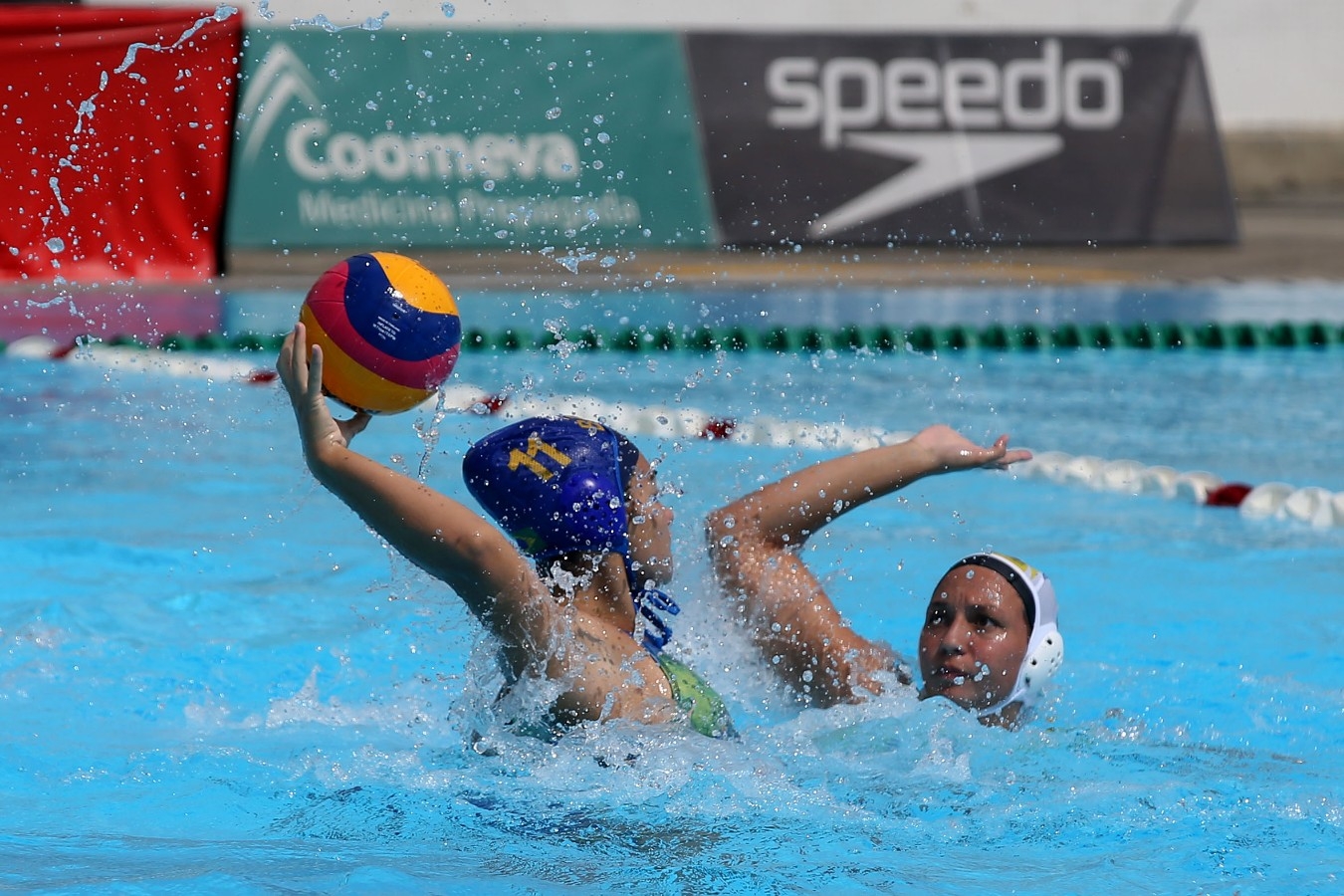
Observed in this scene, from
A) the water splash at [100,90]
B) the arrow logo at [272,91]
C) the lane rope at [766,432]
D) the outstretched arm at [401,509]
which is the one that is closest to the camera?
the outstretched arm at [401,509]

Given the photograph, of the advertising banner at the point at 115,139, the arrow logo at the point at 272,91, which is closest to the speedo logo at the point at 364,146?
the arrow logo at the point at 272,91

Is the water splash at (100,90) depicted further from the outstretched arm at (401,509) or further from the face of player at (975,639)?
the outstretched arm at (401,509)

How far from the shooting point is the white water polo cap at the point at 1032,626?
2.99m

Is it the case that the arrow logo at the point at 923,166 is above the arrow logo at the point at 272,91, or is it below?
below

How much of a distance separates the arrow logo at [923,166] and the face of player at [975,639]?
8167mm

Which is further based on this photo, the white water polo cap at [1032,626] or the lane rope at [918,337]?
the lane rope at [918,337]

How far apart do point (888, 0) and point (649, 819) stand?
40.7 ft

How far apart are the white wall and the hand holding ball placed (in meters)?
10.6

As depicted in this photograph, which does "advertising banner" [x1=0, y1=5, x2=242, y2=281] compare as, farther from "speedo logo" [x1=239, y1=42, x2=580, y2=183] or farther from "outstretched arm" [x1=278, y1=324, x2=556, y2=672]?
"outstretched arm" [x1=278, y1=324, x2=556, y2=672]

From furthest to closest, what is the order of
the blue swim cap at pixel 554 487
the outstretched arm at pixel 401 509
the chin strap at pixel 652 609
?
1. the chin strap at pixel 652 609
2. the blue swim cap at pixel 554 487
3. the outstretched arm at pixel 401 509

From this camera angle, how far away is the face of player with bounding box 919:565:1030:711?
295cm

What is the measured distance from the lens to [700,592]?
3.25 meters

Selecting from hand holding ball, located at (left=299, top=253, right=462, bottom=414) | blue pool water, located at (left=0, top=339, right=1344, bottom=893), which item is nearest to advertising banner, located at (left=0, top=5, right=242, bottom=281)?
blue pool water, located at (left=0, top=339, right=1344, bottom=893)

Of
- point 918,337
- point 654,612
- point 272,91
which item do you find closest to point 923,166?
point 918,337
